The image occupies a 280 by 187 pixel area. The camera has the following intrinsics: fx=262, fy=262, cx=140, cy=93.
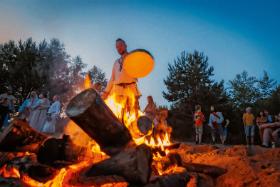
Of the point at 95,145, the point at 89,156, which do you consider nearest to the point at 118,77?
the point at 95,145

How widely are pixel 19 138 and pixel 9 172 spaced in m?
0.62

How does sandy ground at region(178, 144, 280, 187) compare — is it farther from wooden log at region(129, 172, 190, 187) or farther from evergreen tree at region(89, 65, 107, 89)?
evergreen tree at region(89, 65, 107, 89)

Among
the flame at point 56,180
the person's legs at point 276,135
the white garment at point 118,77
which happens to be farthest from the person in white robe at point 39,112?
the person's legs at point 276,135

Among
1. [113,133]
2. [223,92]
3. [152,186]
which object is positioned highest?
[223,92]

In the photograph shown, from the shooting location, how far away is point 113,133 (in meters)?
3.33

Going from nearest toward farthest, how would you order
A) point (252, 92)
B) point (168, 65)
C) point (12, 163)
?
point (12, 163) → point (168, 65) → point (252, 92)

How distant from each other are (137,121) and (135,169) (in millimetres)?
1605

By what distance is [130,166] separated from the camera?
112 inches

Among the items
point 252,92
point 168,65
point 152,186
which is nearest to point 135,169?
point 152,186

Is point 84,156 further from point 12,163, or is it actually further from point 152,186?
point 152,186

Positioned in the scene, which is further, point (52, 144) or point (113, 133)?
point (52, 144)

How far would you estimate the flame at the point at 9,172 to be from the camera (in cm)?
314

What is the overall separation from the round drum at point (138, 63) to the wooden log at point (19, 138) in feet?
7.00

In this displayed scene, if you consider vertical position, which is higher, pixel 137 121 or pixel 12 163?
pixel 137 121
